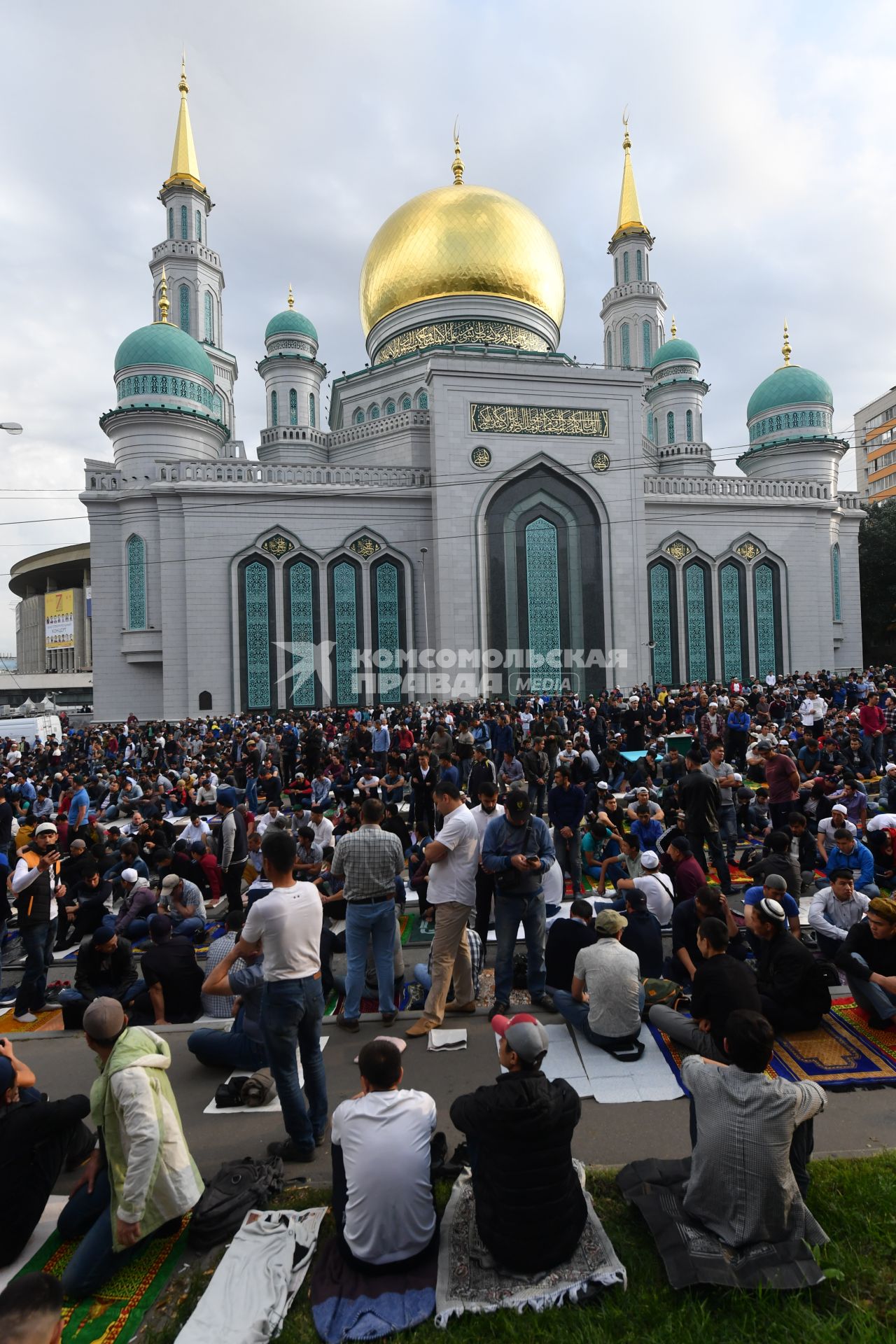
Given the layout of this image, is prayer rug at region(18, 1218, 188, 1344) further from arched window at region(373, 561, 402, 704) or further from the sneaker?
arched window at region(373, 561, 402, 704)

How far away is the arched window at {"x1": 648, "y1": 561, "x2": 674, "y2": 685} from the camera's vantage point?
92.5 ft

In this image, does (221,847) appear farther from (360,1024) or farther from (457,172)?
(457,172)

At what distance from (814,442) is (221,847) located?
31484 mm

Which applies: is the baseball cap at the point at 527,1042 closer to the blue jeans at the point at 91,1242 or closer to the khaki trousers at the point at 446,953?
the blue jeans at the point at 91,1242

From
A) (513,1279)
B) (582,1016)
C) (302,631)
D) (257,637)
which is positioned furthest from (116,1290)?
(302,631)

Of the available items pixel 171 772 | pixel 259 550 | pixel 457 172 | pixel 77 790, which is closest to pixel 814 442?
pixel 457 172

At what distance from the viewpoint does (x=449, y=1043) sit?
473 cm

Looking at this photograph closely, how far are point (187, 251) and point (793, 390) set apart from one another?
25.3 m

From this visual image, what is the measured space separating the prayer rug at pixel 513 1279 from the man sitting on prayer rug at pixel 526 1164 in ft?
0.14

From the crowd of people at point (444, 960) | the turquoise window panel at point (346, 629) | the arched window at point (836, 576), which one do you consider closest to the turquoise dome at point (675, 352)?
the arched window at point (836, 576)

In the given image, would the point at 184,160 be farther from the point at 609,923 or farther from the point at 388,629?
the point at 609,923

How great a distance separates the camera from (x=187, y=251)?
30828 millimetres

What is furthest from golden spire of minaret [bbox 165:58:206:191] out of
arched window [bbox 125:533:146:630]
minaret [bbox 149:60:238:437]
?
arched window [bbox 125:533:146:630]

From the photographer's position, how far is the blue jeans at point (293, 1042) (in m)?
3.63
